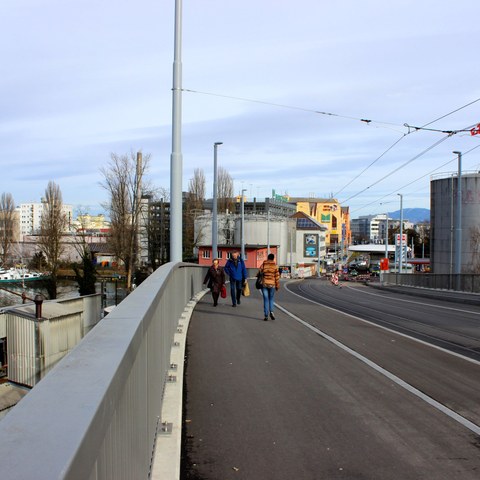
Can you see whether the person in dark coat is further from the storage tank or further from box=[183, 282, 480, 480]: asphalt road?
the storage tank

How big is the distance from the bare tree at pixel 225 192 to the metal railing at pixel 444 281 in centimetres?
4804

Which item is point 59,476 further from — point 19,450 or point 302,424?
point 302,424

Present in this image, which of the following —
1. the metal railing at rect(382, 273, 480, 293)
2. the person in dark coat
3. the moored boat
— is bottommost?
the moored boat

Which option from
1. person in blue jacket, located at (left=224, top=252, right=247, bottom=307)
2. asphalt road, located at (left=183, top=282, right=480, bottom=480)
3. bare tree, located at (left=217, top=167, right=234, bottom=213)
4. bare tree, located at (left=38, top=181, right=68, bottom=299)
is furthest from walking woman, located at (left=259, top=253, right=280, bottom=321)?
bare tree, located at (left=217, top=167, right=234, bottom=213)

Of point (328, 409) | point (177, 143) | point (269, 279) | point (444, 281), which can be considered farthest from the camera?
point (444, 281)

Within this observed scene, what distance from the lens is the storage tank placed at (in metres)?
57.1

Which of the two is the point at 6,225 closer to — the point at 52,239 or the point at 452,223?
the point at 52,239

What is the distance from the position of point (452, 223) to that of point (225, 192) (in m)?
44.9

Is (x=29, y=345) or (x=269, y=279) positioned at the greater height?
(x=269, y=279)

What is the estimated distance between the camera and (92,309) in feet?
116

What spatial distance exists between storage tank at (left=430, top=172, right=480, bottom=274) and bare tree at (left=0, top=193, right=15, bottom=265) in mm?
52012

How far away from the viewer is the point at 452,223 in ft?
191

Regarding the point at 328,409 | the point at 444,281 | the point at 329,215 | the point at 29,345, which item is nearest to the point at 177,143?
the point at 328,409

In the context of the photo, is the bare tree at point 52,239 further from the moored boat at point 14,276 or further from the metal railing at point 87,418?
the metal railing at point 87,418
